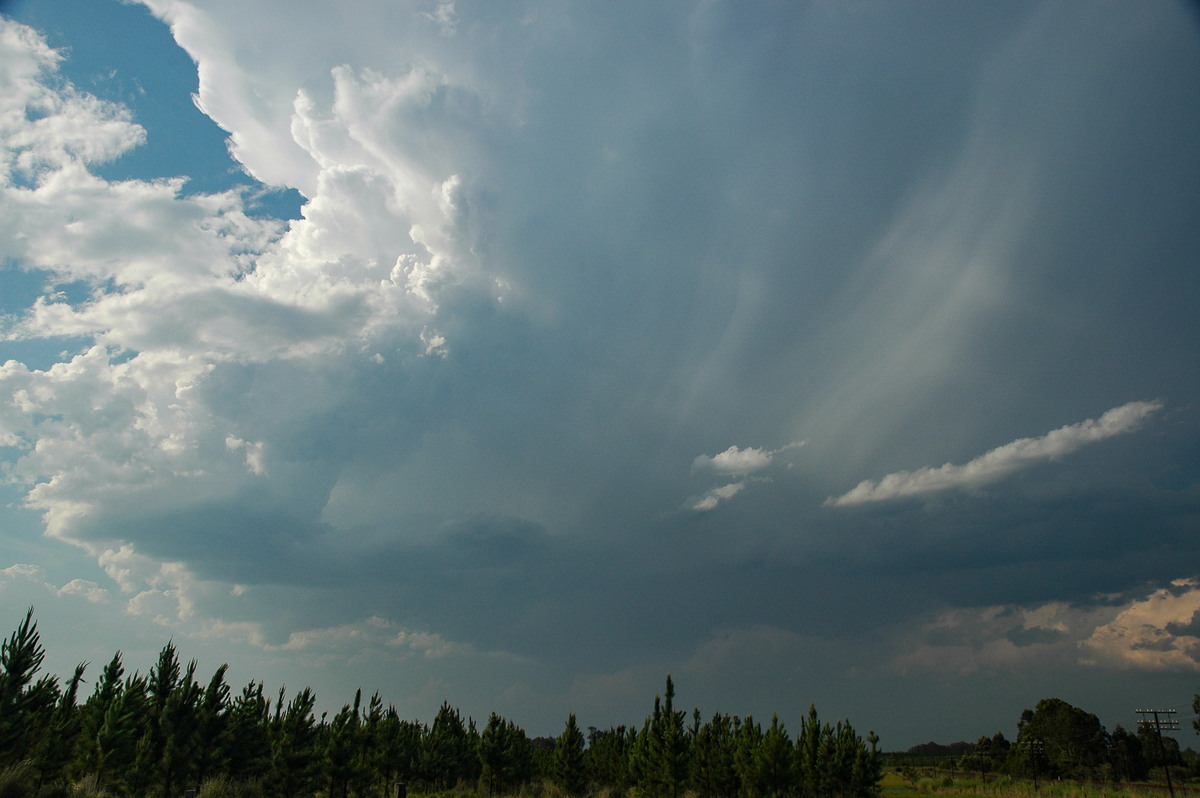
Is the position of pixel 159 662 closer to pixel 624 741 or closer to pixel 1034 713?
pixel 624 741

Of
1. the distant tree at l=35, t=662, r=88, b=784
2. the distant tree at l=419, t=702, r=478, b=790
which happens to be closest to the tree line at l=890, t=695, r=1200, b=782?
the distant tree at l=419, t=702, r=478, b=790

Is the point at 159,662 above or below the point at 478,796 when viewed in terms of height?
above

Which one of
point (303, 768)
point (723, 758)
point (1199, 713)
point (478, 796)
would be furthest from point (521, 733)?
point (1199, 713)

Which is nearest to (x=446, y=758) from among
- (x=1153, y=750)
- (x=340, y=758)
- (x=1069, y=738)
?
(x=340, y=758)

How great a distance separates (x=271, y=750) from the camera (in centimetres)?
4922

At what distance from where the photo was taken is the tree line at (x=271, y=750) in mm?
36094

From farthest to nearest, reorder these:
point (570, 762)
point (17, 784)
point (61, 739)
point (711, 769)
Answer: point (570, 762), point (711, 769), point (61, 739), point (17, 784)

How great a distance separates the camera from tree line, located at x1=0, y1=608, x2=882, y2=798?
36094mm

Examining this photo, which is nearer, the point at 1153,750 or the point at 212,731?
the point at 212,731

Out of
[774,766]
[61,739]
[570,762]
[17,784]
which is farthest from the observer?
[570,762]

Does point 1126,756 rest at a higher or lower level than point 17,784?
lower

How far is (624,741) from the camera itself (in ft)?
259

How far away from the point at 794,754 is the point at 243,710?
43229mm

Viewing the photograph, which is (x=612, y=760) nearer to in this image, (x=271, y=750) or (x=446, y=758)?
(x=446, y=758)
